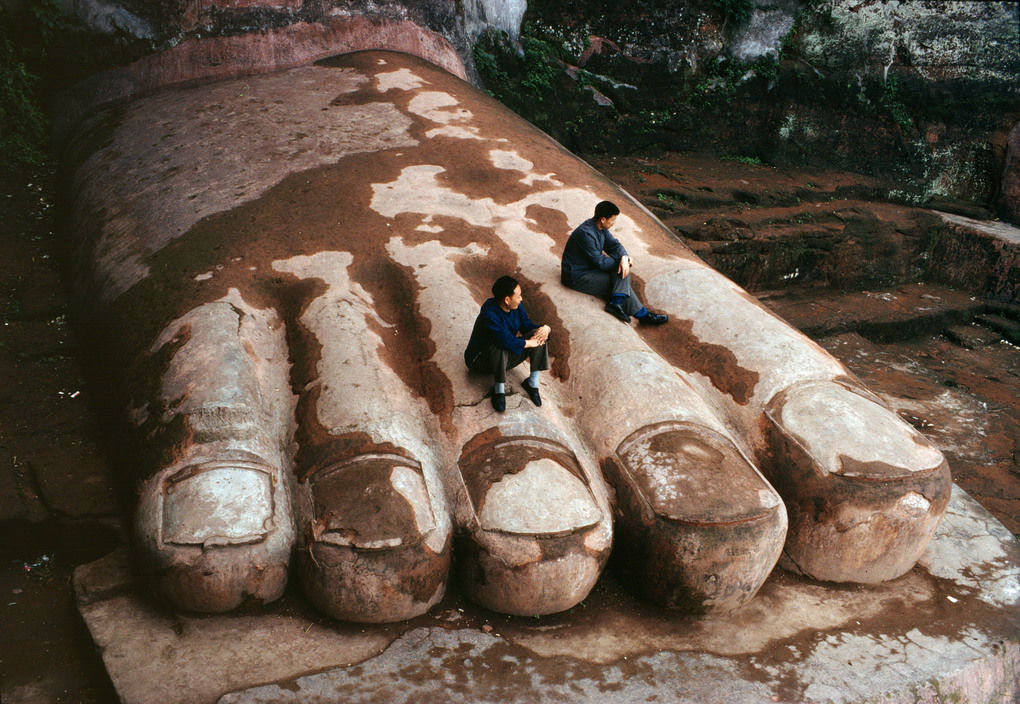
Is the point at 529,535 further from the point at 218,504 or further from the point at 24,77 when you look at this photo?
the point at 24,77

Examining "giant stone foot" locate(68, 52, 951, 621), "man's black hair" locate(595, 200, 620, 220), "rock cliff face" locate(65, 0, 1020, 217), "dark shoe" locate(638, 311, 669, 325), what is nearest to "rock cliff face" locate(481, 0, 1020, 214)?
"rock cliff face" locate(65, 0, 1020, 217)

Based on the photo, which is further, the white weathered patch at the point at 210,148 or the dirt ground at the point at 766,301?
the white weathered patch at the point at 210,148

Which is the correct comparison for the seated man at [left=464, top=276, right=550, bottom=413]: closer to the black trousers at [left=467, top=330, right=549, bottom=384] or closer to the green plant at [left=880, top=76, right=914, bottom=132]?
the black trousers at [left=467, top=330, right=549, bottom=384]

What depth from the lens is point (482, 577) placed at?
3086mm

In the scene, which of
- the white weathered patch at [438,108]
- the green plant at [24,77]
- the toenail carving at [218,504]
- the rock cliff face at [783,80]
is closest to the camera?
the toenail carving at [218,504]

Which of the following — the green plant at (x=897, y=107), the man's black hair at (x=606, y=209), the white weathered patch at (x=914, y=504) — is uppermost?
the green plant at (x=897, y=107)

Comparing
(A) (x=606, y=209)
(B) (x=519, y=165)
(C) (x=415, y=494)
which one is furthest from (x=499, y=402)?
(B) (x=519, y=165)

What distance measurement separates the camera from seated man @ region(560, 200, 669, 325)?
4.03 metres

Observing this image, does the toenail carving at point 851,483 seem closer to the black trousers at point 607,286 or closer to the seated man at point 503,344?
the black trousers at point 607,286

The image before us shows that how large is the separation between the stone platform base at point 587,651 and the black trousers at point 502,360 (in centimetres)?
88

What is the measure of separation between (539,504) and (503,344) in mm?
703


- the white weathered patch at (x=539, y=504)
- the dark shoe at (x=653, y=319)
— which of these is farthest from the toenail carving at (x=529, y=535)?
the dark shoe at (x=653, y=319)

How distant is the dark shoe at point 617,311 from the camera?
13.1ft

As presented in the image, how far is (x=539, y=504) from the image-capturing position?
3.02 m
